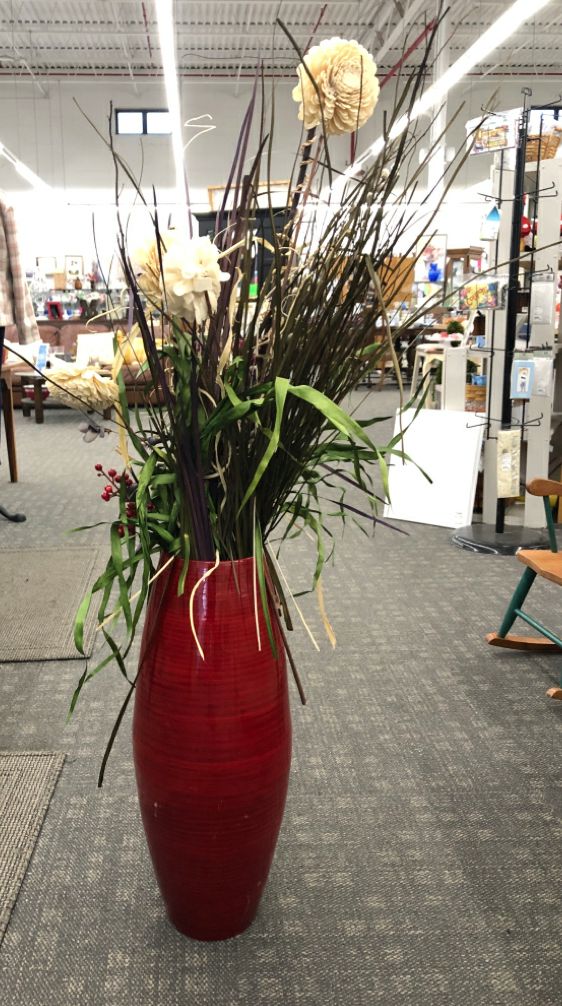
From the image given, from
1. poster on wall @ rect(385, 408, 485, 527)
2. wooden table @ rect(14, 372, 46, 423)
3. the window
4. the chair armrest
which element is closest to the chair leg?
the chair armrest

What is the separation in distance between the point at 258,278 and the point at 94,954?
121 cm

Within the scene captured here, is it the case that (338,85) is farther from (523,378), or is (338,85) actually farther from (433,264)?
(433,264)

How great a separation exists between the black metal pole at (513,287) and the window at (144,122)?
12.8 m

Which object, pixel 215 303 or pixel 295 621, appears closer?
pixel 215 303

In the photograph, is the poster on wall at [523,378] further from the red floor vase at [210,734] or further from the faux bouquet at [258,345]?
the red floor vase at [210,734]

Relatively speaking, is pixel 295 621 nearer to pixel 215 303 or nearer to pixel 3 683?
pixel 3 683

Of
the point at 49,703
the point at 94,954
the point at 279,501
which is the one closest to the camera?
the point at 279,501

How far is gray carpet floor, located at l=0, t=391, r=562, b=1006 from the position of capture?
1473mm

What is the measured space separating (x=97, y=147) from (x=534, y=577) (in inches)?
605

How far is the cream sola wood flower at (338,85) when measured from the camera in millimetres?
1105

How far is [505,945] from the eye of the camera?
5.08 ft

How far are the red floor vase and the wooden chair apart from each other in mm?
1247

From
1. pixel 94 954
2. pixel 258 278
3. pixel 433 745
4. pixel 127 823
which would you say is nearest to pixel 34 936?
pixel 94 954

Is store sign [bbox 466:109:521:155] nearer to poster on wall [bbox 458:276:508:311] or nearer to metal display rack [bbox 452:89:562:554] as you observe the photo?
metal display rack [bbox 452:89:562:554]
